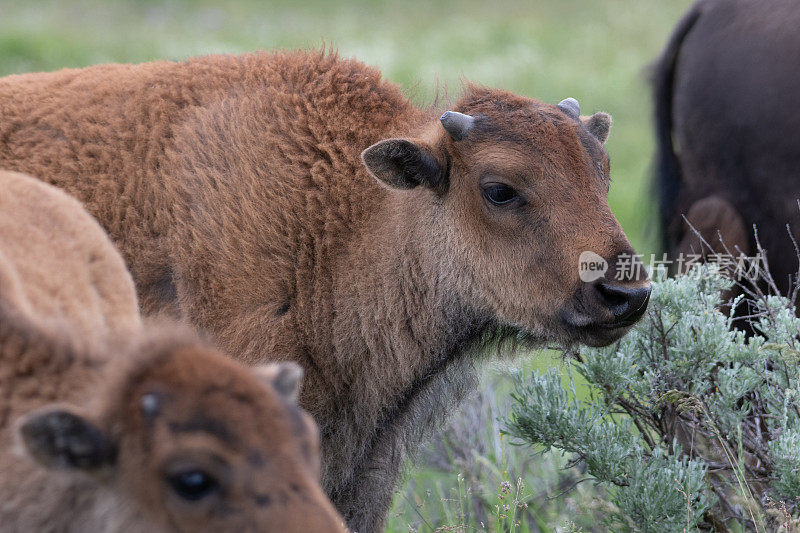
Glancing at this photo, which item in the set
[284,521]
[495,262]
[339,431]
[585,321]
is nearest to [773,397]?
[585,321]

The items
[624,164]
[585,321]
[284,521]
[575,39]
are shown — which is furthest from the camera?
[575,39]

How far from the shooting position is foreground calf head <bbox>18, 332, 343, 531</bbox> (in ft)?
8.03

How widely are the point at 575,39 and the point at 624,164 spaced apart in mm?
8261

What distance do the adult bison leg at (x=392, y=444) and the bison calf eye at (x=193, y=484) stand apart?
2.33 metres

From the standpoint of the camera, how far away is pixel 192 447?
2.43 meters

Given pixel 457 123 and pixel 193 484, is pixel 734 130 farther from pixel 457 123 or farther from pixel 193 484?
pixel 193 484

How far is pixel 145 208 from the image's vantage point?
4734mm

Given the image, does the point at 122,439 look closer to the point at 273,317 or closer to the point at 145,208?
the point at 273,317

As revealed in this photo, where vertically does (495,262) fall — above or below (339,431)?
above

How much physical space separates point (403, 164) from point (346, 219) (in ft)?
1.40

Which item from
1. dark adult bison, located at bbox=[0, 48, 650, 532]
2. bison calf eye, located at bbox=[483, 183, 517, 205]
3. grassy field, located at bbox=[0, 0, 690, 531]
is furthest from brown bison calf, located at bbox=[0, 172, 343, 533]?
grassy field, located at bbox=[0, 0, 690, 531]

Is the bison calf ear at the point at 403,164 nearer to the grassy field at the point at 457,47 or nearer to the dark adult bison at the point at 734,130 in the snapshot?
the grassy field at the point at 457,47

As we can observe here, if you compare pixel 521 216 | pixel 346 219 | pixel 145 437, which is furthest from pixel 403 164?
pixel 145 437

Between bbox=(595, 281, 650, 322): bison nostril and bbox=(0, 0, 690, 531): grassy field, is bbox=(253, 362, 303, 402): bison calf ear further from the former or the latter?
bbox=(0, 0, 690, 531): grassy field
